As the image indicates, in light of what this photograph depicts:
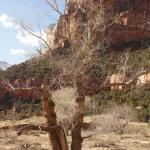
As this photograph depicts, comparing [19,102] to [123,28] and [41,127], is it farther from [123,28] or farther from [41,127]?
[41,127]

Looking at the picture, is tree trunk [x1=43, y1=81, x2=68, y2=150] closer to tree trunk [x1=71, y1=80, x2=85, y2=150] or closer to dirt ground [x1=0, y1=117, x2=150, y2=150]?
tree trunk [x1=71, y1=80, x2=85, y2=150]

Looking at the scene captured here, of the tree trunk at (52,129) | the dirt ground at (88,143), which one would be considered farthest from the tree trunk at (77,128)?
the dirt ground at (88,143)

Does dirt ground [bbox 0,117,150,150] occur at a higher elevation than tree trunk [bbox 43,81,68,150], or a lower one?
lower

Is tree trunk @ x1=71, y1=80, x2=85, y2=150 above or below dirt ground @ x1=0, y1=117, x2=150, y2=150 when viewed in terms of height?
above

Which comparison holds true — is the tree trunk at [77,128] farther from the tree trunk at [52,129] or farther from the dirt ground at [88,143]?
the dirt ground at [88,143]

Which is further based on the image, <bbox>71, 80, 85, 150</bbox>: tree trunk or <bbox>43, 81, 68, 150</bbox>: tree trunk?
<bbox>71, 80, 85, 150</bbox>: tree trunk

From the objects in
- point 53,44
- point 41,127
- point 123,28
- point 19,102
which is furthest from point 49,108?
point 123,28

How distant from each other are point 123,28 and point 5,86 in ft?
270

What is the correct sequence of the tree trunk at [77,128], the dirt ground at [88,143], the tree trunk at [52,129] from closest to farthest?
the tree trunk at [52,129]
the tree trunk at [77,128]
the dirt ground at [88,143]

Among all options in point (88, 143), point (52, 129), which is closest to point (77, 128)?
point (52, 129)

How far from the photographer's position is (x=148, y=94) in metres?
55.8

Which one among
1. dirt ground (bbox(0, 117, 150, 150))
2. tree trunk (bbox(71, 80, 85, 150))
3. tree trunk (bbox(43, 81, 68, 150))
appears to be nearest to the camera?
tree trunk (bbox(43, 81, 68, 150))

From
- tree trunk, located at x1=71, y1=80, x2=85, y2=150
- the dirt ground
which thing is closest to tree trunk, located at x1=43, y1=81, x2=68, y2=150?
tree trunk, located at x1=71, y1=80, x2=85, y2=150

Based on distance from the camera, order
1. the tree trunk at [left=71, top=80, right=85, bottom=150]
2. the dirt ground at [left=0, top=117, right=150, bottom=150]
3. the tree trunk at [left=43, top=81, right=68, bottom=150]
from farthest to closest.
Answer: the dirt ground at [left=0, top=117, right=150, bottom=150], the tree trunk at [left=71, top=80, right=85, bottom=150], the tree trunk at [left=43, top=81, right=68, bottom=150]
